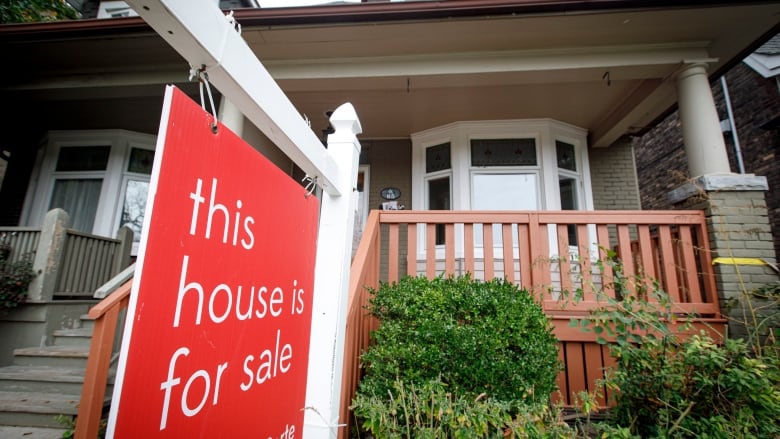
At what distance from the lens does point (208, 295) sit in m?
0.71

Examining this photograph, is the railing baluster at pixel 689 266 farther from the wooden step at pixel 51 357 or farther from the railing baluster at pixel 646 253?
the wooden step at pixel 51 357

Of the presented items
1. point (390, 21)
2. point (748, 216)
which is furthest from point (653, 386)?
point (390, 21)

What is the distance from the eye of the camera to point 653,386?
76.3 inches

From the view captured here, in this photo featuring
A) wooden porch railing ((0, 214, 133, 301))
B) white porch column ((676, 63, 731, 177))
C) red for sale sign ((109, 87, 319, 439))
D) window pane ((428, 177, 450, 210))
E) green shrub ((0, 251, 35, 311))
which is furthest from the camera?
window pane ((428, 177, 450, 210))

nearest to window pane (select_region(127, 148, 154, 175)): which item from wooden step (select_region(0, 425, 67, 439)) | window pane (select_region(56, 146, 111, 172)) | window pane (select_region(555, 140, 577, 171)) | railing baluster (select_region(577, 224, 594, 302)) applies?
window pane (select_region(56, 146, 111, 172))

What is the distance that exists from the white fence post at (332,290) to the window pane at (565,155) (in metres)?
4.18

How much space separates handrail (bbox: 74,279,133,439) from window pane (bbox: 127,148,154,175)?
168 inches

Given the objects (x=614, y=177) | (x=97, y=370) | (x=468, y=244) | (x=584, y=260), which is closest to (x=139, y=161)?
(x=97, y=370)

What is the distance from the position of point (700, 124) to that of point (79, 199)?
811cm

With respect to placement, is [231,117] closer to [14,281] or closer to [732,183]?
[14,281]

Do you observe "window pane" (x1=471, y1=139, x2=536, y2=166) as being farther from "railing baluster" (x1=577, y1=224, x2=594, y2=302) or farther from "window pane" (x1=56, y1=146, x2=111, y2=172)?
"window pane" (x1=56, y1=146, x2=111, y2=172)

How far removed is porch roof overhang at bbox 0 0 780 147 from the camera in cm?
338

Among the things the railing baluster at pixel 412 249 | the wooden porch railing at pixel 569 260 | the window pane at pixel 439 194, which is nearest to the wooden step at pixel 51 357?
the wooden porch railing at pixel 569 260

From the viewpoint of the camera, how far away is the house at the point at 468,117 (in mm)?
2977
